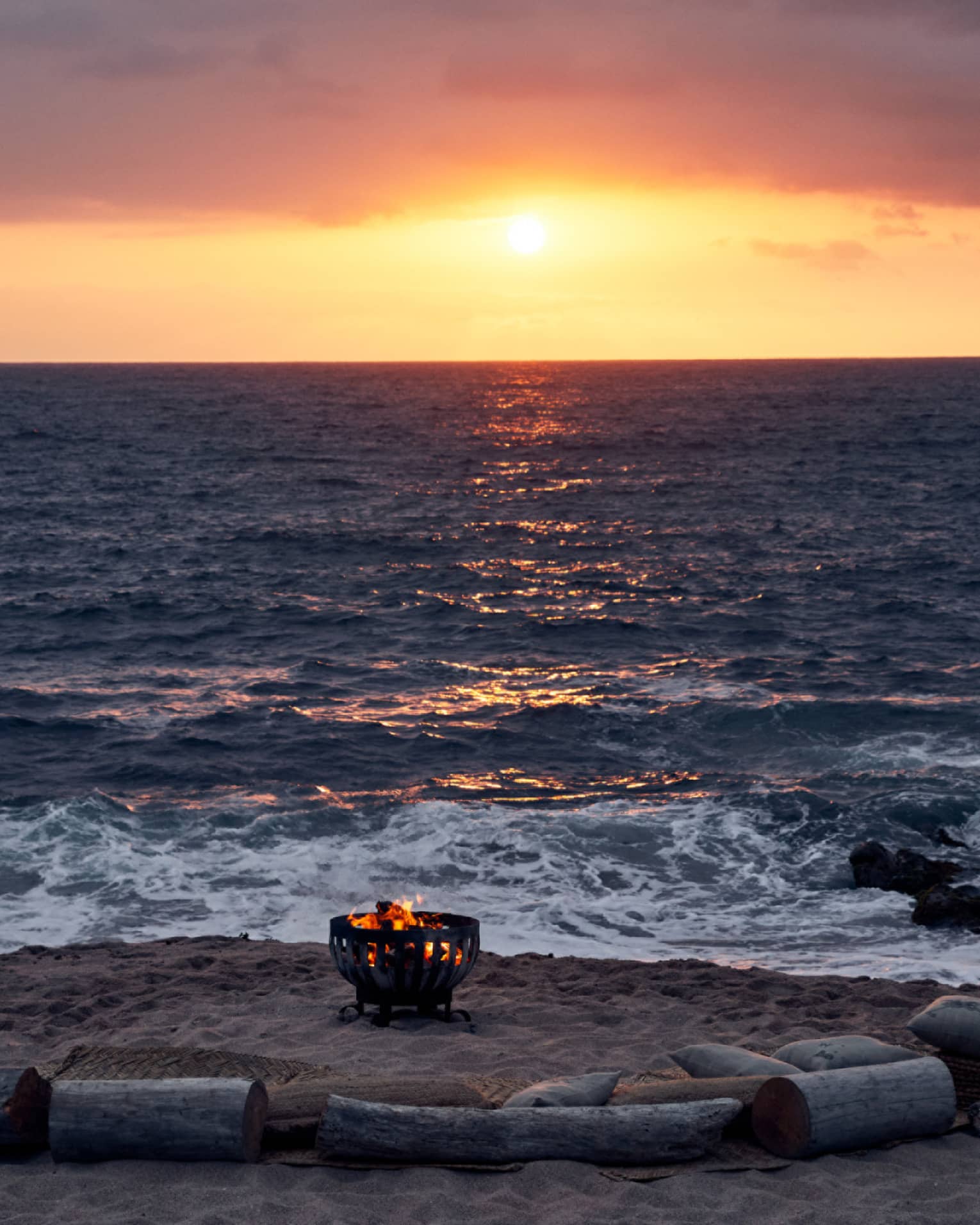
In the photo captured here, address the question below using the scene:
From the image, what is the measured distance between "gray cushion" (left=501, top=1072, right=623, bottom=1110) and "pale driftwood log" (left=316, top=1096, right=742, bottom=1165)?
19 centimetres

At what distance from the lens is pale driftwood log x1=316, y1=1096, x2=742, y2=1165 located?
23.0ft

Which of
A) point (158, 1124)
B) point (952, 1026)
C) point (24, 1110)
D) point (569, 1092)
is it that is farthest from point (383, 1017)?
point (952, 1026)

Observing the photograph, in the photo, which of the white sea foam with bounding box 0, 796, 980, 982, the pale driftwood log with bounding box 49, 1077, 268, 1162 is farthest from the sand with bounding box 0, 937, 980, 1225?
the white sea foam with bounding box 0, 796, 980, 982

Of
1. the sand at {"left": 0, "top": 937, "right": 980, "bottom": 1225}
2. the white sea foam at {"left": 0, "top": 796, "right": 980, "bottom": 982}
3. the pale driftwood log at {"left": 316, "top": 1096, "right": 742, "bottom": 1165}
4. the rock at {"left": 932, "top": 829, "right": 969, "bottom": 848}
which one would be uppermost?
the pale driftwood log at {"left": 316, "top": 1096, "right": 742, "bottom": 1165}

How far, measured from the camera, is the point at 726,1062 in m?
8.03

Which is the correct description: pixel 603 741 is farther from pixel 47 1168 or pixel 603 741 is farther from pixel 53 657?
pixel 47 1168

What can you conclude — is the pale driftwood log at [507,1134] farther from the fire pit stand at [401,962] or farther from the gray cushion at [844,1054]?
the fire pit stand at [401,962]

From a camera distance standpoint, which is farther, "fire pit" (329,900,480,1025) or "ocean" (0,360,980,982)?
"ocean" (0,360,980,982)

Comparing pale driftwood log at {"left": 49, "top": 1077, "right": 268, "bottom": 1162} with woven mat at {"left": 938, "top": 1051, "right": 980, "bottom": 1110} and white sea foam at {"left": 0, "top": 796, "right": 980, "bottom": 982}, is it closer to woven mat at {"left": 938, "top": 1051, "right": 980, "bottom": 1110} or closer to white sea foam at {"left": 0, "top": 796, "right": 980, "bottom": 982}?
woven mat at {"left": 938, "top": 1051, "right": 980, "bottom": 1110}

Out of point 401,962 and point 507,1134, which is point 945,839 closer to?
point 401,962

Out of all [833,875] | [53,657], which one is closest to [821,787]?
[833,875]

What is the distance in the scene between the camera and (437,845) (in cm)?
1633

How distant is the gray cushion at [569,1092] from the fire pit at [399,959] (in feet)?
6.33

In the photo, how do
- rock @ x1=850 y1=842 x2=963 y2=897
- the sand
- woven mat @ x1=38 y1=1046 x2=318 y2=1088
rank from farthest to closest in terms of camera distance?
rock @ x1=850 y1=842 x2=963 y2=897
woven mat @ x1=38 y1=1046 x2=318 y2=1088
the sand
